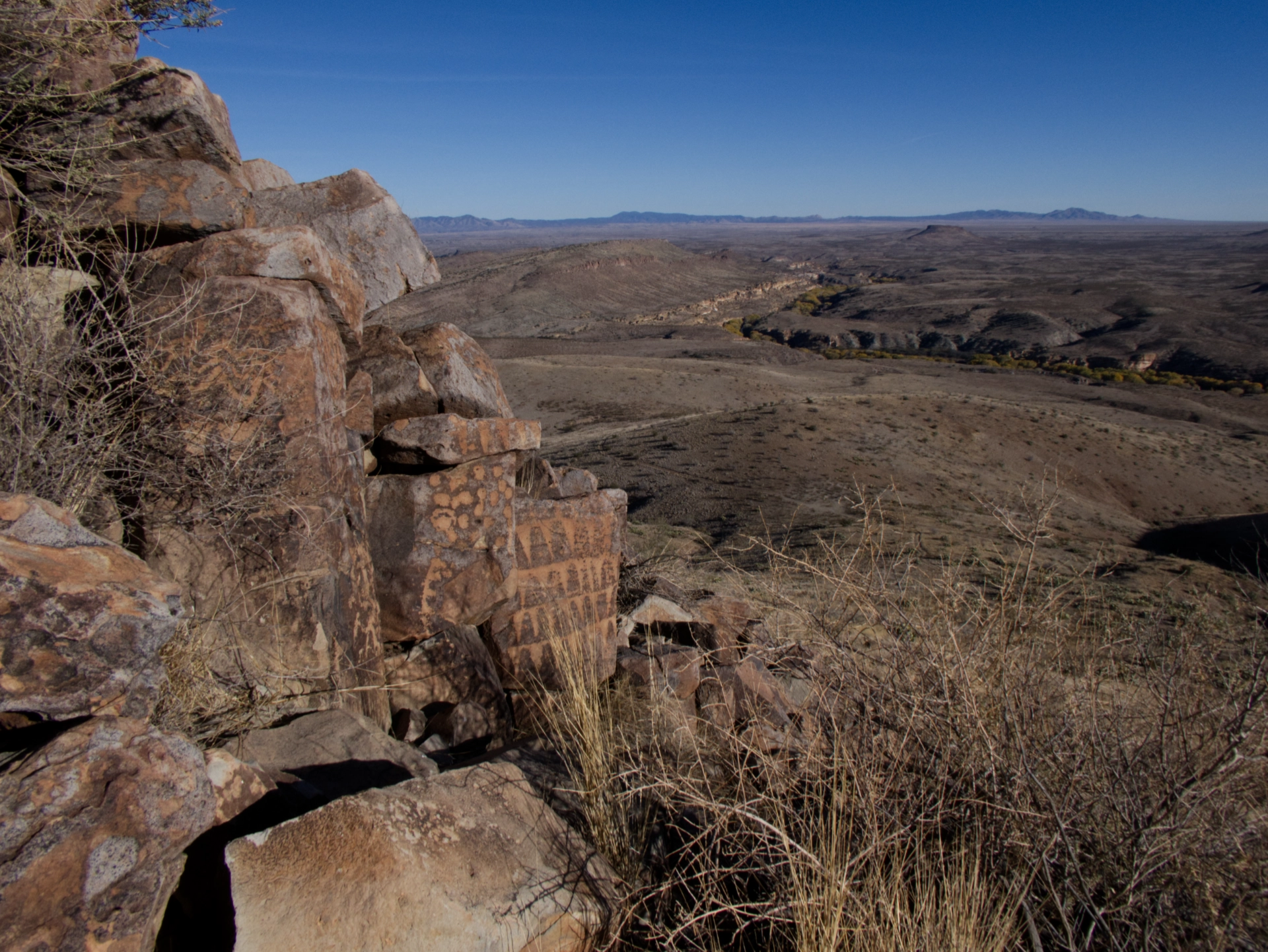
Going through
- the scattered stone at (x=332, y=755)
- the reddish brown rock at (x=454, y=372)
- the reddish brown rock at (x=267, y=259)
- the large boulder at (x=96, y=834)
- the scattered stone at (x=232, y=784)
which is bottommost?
the scattered stone at (x=332, y=755)

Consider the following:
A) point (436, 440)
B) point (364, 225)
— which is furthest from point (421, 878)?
point (364, 225)

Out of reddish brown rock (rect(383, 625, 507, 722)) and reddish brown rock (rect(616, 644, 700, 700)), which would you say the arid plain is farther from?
reddish brown rock (rect(383, 625, 507, 722))

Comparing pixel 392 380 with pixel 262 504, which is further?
pixel 392 380

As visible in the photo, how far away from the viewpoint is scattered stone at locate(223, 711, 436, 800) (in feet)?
8.86

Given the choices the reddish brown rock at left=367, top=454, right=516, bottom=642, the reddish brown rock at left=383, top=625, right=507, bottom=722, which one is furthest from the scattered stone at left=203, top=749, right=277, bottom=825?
the reddish brown rock at left=367, top=454, right=516, bottom=642

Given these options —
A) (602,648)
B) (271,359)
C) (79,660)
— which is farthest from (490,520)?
(79,660)

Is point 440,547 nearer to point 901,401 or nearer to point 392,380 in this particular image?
point 392,380

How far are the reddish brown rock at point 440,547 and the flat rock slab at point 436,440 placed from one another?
0.08 meters

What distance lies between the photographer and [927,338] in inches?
2314

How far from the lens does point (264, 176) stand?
5.08 metres

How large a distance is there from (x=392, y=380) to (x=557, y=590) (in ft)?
5.65

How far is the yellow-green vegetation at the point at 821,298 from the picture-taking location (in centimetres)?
7606

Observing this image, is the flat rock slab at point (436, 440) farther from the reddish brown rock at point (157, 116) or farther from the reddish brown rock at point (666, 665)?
the reddish brown rock at point (157, 116)

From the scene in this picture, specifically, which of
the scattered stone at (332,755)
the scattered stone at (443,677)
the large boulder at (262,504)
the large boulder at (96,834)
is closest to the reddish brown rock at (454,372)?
the large boulder at (262,504)
